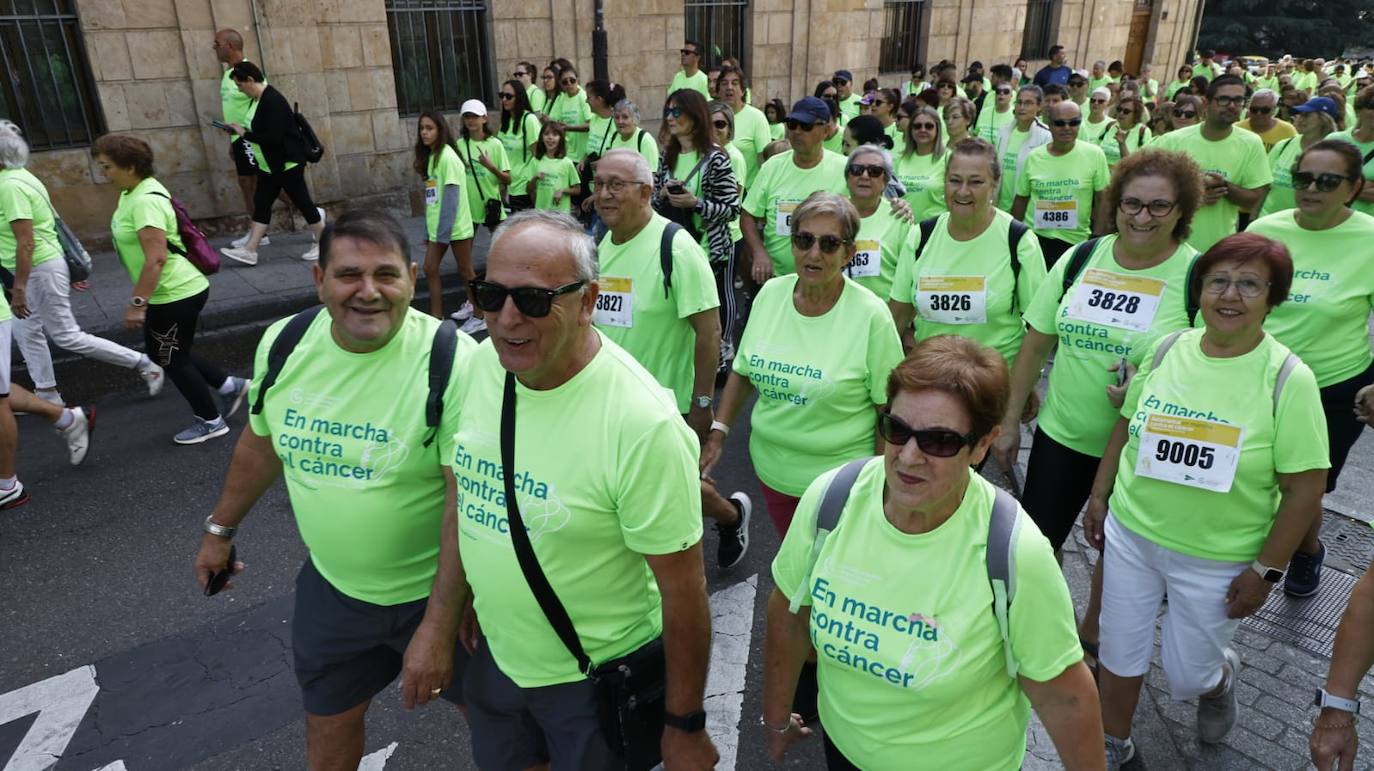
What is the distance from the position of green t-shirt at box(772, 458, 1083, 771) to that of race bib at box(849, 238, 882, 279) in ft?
9.74

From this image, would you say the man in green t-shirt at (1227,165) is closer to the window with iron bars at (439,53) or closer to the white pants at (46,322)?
the white pants at (46,322)

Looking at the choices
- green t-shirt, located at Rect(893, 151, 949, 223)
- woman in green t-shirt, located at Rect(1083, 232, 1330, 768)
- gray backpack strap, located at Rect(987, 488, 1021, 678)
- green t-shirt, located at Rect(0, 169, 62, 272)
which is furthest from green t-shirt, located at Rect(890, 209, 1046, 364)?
green t-shirt, located at Rect(0, 169, 62, 272)

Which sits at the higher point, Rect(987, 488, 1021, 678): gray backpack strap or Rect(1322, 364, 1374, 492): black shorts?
Rect(987, 488, 1021, 678): gray backpack strap

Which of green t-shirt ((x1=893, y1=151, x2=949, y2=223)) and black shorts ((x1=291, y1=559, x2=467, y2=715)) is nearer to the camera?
black shorts ((x1=291, y1=559, x2=467, y2=715))

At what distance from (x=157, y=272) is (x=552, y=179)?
13.8 ft

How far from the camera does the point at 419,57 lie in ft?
38.4

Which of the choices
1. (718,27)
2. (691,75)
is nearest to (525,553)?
(691,75)

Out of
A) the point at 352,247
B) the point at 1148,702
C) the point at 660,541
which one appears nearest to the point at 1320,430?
the point at 1148,702

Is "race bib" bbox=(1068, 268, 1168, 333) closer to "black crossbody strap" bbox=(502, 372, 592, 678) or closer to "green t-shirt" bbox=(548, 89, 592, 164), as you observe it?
"black crossbody strap" bbox=(502, 372, 592, 678)

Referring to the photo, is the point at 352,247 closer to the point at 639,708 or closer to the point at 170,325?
the point at 639,708

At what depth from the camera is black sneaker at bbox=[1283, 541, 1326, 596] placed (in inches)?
161

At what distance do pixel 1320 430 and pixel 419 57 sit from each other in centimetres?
1136

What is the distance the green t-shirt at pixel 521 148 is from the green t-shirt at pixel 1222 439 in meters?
7.30

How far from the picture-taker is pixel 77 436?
5.45 meters
